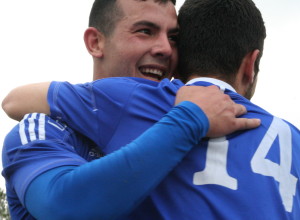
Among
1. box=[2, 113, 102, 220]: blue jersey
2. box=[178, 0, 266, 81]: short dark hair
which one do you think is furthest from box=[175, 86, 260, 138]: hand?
box=[2, 113, 102, 220]: blue jersey

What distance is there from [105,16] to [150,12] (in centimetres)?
48

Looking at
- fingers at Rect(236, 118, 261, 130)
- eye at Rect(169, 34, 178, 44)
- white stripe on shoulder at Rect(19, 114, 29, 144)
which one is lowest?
white stripe on shoulder at Rect(19, 114, 29, 144)

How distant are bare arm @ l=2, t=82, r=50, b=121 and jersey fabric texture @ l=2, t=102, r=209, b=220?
0.25 metres

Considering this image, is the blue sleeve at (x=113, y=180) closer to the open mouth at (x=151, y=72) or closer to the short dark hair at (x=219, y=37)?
the short dark hair at (x=219, y=37)

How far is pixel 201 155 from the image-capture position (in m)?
2.37

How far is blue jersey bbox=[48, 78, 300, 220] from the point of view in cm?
228

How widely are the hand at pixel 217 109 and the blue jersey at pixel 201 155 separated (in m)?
0.06

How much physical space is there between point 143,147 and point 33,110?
82 centimetres

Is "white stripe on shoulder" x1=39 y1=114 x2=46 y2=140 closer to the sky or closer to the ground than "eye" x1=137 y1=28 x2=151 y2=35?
closer to the ground

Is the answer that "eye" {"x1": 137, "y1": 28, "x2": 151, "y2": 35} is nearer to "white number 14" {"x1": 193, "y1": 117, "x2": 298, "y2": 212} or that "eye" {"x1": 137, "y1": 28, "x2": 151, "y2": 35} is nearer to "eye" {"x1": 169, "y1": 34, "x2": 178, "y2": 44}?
"eye" {"x1": 169, "y1": 34, "x2": 178, "y2": 44}

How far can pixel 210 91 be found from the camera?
8.18ft

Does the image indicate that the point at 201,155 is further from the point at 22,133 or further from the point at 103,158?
the point at 22,133

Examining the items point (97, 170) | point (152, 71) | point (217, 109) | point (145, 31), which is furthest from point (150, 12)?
point (97, 170)

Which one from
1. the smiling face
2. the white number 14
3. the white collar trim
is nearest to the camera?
the white number 14
